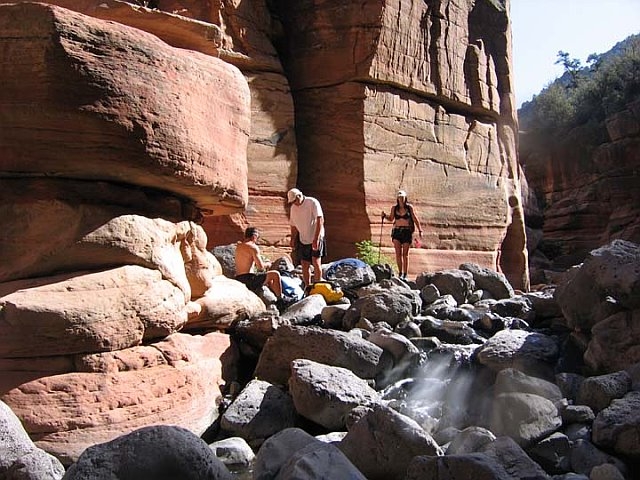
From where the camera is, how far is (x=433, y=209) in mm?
11727

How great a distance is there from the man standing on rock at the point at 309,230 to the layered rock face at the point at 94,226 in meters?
2.63

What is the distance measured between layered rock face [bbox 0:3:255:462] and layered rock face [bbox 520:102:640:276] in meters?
16.7

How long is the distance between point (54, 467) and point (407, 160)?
944 centimetres

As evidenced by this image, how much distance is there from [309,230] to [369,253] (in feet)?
10.4

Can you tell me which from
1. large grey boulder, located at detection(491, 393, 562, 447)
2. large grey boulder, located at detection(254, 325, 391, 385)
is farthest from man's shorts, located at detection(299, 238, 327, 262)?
large grey boulder, located at detection(491, 393, 562, 447)

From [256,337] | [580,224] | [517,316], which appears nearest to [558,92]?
[580,224]

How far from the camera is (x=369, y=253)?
9922 millimetres

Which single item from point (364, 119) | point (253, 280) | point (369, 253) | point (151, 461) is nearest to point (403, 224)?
point (369, 253)

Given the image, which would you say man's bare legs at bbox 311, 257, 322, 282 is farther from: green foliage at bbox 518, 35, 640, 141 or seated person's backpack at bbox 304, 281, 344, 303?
green foliage at bbox 518, 35, 640, 141

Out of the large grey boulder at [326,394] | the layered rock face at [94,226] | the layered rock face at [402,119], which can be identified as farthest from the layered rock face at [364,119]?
the large grey boulder at [326,394]

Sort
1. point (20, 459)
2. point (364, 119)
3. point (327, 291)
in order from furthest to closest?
point (364, 119) → point (327, 291) → point (20, 459)

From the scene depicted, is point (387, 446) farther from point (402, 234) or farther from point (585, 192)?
point (585, 192)

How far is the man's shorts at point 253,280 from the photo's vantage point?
6.55 meters

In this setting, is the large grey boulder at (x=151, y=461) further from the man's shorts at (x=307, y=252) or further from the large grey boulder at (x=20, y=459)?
the man's shorts at (x=307, y=252)
